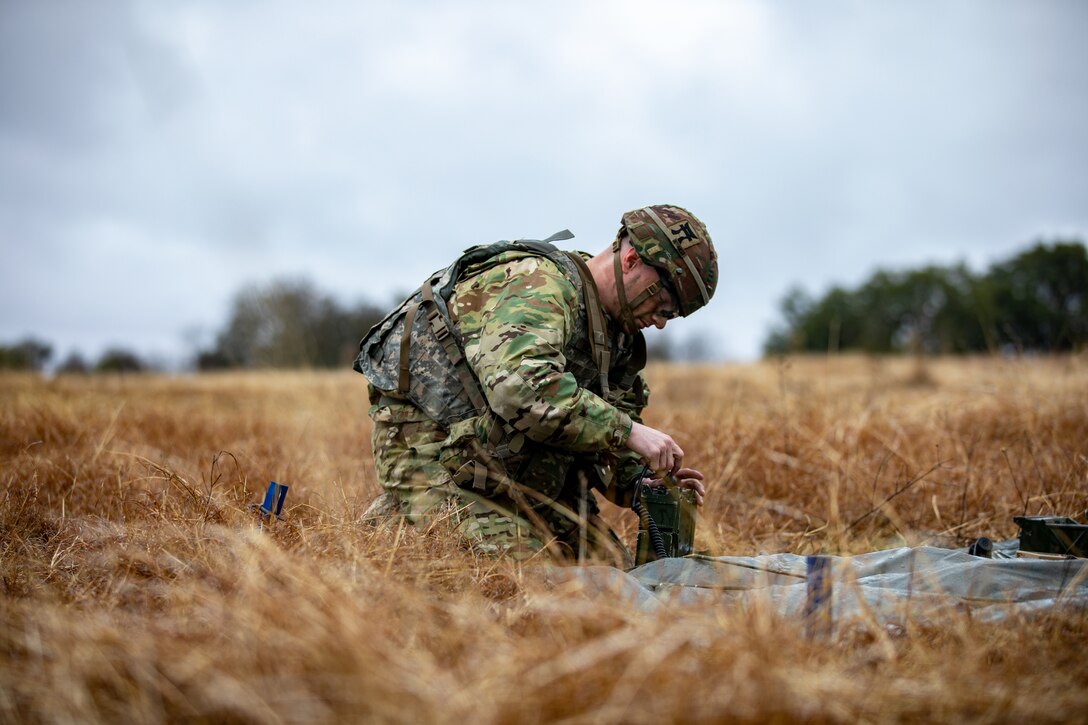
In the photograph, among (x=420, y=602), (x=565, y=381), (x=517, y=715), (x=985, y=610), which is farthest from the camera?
(x=565, y=381)

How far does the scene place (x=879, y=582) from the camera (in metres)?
2.95

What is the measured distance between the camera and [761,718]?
1.60m

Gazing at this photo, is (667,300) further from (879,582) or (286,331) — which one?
(286,331)

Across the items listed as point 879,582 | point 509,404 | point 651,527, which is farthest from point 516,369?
point 879,582

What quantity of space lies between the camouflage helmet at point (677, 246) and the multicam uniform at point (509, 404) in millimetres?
287

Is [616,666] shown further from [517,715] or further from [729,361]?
[729,361]

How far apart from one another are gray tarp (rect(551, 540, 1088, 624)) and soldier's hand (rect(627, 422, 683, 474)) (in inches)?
14.4

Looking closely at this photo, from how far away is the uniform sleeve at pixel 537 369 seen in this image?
116 inches

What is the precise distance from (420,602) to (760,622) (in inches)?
33.2

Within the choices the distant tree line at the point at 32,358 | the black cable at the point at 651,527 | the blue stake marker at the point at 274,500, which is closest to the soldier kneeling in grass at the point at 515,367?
the black cable at the point at 651,527

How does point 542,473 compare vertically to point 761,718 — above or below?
above

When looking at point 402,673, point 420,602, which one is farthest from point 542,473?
point 402,673

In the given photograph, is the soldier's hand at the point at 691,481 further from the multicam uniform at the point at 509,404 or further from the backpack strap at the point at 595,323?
the backpack strap at the point at 595,323

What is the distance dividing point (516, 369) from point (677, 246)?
88cm
